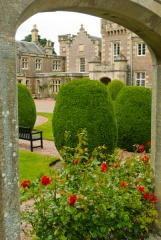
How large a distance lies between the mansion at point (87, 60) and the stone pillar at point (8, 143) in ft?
83.3

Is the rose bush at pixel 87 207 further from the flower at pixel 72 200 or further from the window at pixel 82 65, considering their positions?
the window at pixel 82 65

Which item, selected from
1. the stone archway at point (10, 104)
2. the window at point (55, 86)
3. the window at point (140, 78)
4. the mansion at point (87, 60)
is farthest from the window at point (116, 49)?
the stone archway at point (10, 104)

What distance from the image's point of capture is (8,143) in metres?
2.30

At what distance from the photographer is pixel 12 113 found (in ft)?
7.63

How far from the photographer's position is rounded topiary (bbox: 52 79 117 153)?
822 cm

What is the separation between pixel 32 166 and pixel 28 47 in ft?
115

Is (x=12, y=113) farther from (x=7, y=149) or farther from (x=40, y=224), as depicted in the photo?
(x=40, y=224)

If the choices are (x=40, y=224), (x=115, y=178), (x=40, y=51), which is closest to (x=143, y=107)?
(x=115, y=178)

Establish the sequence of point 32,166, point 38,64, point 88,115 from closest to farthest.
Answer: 1. point 88,115
2. point 32,166
3. point 38,64

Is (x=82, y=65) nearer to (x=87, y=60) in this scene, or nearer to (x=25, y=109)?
(x=87, y=60)

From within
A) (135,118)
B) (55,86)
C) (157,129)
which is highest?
(55,86)

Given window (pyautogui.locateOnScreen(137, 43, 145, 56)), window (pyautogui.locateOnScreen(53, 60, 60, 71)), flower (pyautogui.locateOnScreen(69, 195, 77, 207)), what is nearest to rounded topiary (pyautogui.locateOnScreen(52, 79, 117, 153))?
flower (pyautogui.locateOnScreen(69, 195, 77, 207))

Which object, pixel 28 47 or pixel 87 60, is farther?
pixel 28 47

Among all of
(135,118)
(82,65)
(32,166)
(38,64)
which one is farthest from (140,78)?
(32,166)
